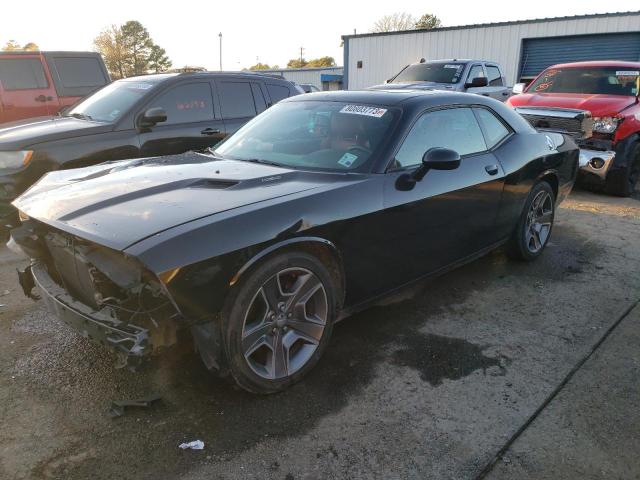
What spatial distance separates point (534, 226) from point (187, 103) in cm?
411

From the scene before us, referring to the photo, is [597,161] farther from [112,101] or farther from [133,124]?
[112,101]

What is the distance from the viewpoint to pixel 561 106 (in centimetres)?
770

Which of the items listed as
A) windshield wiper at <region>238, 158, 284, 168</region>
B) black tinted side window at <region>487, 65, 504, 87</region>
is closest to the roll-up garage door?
black tinted side window at <region>487, 65, 504, 87</region>

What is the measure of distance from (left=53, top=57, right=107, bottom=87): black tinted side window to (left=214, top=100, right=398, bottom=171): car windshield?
6.81 meters

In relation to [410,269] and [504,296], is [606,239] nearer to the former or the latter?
[504,296]

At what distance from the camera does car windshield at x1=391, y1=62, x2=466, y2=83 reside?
11.0 metres

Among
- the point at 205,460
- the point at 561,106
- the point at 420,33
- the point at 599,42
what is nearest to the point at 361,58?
the point at 420,33

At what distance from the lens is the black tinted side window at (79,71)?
9.20m

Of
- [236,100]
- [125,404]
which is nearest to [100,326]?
[125,404]

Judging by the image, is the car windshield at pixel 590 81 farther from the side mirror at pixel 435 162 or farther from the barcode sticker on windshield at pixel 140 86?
the barcode sticker on windshield at pixel 140 86

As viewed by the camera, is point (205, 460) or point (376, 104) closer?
point (205, 460)

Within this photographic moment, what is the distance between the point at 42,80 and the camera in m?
9.07

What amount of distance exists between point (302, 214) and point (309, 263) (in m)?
0.27

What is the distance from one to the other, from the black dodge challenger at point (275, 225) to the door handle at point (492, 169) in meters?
0.01
